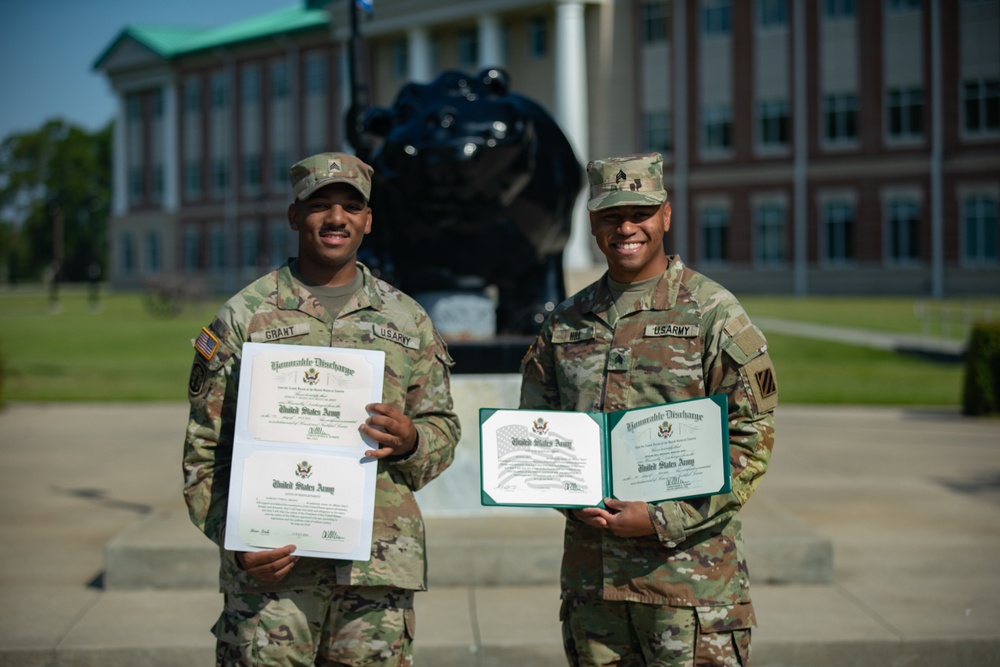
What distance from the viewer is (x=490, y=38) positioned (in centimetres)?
4600

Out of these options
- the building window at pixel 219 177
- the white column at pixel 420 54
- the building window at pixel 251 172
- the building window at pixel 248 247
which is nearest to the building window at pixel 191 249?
the building window at pixel 219 177

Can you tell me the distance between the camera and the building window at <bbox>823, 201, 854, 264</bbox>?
38750mm

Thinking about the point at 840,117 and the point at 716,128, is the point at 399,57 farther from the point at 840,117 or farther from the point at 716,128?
the point at 840,117

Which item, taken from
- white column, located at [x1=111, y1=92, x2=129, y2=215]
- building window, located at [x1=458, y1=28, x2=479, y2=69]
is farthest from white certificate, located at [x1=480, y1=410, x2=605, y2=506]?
white column, located at [x1=111, y1=92, x2=129, y2=215]

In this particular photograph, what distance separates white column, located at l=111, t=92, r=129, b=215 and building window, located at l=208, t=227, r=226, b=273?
8.26 metres

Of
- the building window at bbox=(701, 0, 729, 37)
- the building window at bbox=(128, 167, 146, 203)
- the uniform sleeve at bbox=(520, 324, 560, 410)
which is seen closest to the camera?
the uniform sleeve at bbox=(520, 324, 560, 410)

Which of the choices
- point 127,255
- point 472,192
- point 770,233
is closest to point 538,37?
point 770,233

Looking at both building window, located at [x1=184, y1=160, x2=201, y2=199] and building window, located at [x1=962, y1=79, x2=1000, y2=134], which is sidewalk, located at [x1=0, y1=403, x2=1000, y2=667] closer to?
building window, located at [x1=962, y1=79, x2=1000, y2=134]

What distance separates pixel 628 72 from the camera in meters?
43.0

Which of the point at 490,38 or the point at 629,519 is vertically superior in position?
the point at 490,38

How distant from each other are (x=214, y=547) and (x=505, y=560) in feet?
4.96

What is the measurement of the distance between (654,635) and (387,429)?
87 cm

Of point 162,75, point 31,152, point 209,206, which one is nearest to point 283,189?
point 209,206

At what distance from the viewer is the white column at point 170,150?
59781mm
